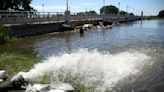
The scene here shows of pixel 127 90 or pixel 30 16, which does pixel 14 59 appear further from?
pixel 30 16

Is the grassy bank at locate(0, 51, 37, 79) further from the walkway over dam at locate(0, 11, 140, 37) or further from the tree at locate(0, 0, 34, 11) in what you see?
the tree at locate(0, 0, 34, 11)

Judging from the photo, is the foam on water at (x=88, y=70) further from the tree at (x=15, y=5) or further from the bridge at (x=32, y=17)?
→ the tree at (x=15, y=5)

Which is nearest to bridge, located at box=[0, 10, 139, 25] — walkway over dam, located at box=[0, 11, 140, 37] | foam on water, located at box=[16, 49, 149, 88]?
walkway over dam, located at box=[0, 11, 140, 37]

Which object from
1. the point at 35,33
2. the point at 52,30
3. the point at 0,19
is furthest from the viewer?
the point at 52,30

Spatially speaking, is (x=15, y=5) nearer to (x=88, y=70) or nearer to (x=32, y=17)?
(x=32, y=17)

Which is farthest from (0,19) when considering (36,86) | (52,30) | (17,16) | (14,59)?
(36,86)

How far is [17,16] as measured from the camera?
39.2 m

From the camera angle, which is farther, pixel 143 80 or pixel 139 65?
pixel 139 65

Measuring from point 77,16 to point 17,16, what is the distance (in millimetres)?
25091

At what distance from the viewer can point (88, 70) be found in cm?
1580

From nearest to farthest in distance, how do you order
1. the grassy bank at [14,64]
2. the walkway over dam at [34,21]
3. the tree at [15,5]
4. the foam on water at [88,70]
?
the foam on water at [88,70], the grassy bank at [14,64], the walkway over dam at [34,21], the tree at [15,5]

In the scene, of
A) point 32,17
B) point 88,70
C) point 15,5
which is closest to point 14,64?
point 88,70

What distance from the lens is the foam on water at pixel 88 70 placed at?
14.3 metres

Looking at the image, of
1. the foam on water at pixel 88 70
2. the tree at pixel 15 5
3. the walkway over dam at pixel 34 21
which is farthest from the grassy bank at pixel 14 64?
the tree at pixel 15 5
